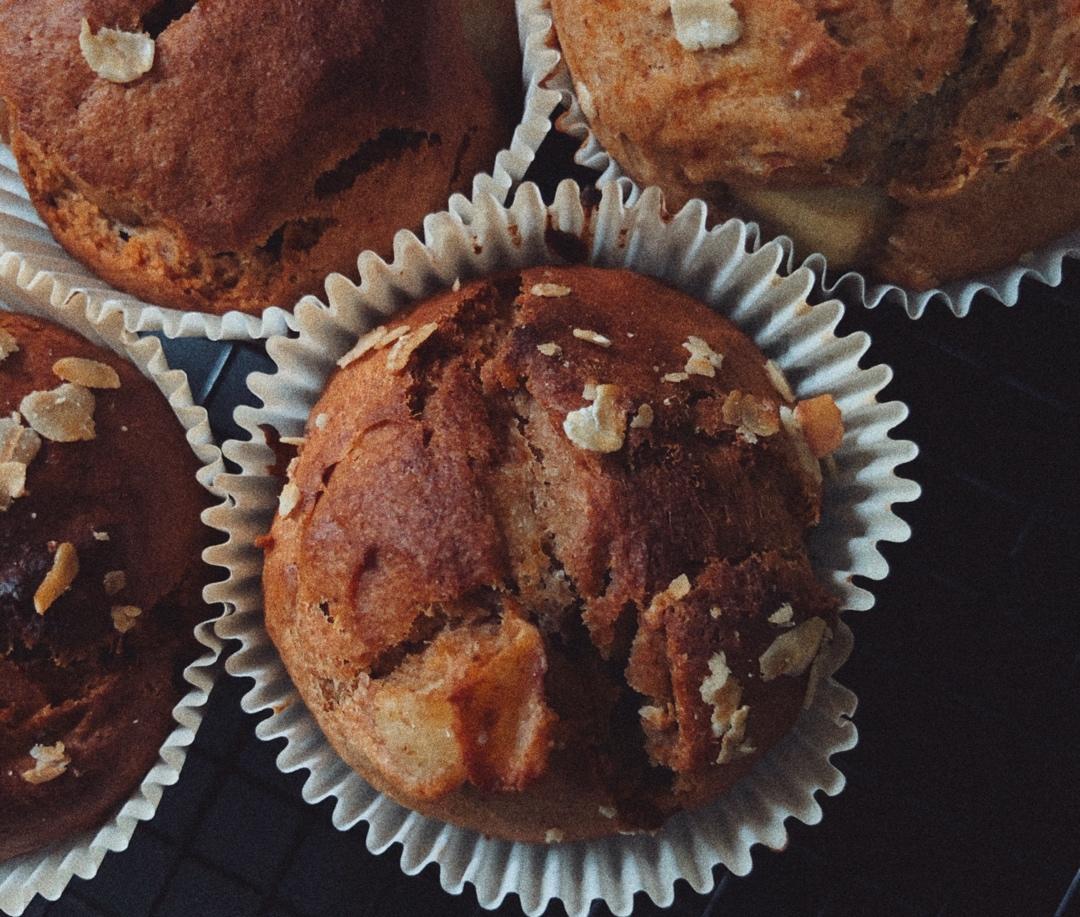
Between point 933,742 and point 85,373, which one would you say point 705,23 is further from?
point 933,742

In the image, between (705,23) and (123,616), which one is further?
(123,616)

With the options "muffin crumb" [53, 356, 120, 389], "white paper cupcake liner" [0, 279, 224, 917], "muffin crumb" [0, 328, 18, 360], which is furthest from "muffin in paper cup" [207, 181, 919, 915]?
"muffin crumb" [0, 328, 18, 360]

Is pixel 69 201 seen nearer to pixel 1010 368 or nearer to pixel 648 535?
pixel 648 535

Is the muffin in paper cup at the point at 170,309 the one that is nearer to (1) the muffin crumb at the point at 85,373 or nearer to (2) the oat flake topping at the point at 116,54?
(1) the muffin crumb at the point at 85,373

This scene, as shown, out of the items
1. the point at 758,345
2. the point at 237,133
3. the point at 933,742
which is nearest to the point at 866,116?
the point at 758,345

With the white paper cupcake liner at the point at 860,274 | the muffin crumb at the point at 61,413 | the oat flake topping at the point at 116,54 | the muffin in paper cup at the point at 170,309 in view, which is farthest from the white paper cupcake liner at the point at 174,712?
the white paper cupcake liner at the point at 860,274

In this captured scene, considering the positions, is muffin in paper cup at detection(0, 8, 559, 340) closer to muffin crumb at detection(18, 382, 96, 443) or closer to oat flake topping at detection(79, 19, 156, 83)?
muffin crumb at detection(18, 382, 96, 443)

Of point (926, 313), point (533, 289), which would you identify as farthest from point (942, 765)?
point (533, 289)
